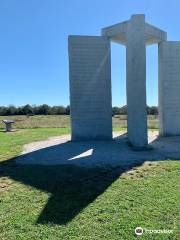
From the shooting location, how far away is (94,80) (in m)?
12.8

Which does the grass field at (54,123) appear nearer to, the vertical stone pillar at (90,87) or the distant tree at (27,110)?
the vertical stone pillar at (90,87)

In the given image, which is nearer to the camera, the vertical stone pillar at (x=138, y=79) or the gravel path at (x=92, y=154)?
the gravel path at (x=92, y=154)

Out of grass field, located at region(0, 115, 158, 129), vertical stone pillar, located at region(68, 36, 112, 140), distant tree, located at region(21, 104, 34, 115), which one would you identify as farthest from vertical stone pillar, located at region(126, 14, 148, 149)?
distant tree, located at region(21, 104, 34, 115)

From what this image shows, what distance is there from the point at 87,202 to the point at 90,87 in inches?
323

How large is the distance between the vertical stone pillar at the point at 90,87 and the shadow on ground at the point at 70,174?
8.18 feet

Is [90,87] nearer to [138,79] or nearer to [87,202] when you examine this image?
[138,79]

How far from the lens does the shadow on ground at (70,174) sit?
4.75 meters

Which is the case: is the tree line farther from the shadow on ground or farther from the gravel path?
the shadow on ground

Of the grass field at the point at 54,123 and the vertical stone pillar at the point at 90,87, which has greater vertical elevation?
the vertical stone pillar at the point at 90,87

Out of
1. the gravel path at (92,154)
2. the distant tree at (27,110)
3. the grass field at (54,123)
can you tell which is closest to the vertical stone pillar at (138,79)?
the gravel path at (92,154)

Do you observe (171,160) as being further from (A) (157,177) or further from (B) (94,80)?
(B) (94,80)

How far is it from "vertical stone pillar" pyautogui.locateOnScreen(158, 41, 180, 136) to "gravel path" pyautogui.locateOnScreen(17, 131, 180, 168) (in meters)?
2.52

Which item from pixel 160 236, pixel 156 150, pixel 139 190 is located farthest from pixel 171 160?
pixel 160 236

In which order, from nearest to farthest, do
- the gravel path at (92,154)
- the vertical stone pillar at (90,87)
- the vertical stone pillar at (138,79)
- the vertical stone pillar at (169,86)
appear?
the gravel path at (92,154)
the vertical stone pillar at (138,79)
the vertical stone pillar at (90,87)
the vertical stone pillar at (169,86)
